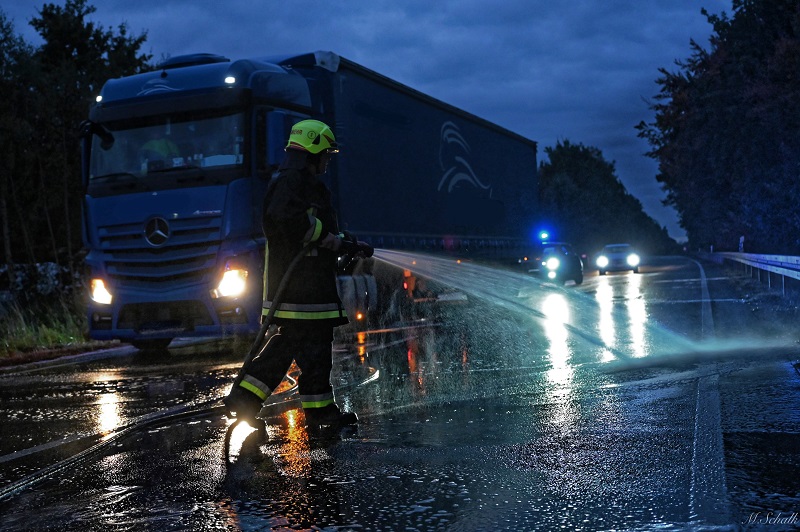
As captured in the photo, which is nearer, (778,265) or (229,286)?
(229,286)

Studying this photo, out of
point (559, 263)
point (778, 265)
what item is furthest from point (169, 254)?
point (559, 263)

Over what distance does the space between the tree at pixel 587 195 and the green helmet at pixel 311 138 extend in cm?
7086

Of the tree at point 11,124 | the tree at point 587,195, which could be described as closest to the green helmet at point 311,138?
the tree at point 11,124

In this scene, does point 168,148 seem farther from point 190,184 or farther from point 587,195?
point 587,195

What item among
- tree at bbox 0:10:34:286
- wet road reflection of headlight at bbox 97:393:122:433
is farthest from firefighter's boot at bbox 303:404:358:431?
tree at bbox 0:10:34:286

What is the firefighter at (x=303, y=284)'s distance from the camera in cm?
621

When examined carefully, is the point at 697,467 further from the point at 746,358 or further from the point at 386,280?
the point at 386,280

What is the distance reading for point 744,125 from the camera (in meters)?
37.2

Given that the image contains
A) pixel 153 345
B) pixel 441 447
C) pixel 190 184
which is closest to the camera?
pixel 441 447

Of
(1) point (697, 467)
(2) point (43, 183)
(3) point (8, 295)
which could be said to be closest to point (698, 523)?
(1) point (697, 467)

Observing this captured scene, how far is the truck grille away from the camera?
12.0 m

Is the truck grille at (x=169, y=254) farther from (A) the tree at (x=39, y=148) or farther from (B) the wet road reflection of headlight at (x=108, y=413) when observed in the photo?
(A) the tree at (x=39, y=148)

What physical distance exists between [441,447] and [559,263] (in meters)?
24.6

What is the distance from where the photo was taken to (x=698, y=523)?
3.75 metres
